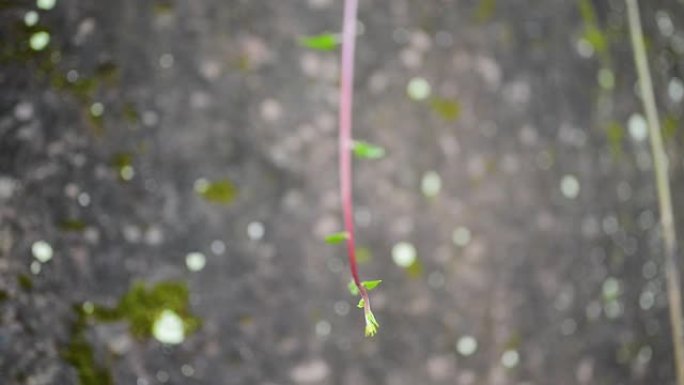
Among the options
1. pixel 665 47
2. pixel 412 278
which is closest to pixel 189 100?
pixel 412 278

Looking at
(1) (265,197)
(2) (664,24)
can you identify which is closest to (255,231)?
(1) (265,197)

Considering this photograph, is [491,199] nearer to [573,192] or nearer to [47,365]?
[573,192]

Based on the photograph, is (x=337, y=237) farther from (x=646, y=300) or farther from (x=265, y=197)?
(x=646, y=300)

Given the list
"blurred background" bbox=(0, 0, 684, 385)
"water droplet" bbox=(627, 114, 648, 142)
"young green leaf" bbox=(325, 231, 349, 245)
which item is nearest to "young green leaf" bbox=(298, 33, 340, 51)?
"blurred background" bbox=(0, 0, 684, 385)

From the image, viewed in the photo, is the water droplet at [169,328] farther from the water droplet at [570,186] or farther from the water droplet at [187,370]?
the water droplet at [570,186]

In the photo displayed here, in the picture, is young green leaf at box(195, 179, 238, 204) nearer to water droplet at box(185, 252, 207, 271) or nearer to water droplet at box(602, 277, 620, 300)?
water droplet at box(185, 252, 207, 271)
